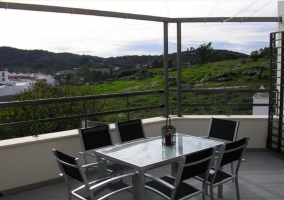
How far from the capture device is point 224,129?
3811mm

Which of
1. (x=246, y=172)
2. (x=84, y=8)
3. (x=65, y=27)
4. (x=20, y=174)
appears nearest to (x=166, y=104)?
(x=246, y=172)

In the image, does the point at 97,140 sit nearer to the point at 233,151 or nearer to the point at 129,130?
the point at 129,130

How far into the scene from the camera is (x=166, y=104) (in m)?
5.20

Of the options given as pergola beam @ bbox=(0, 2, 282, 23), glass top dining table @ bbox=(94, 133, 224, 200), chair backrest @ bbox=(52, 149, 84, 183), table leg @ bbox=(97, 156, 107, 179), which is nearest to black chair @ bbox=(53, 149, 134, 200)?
chair backrest @ bbox=(52, 149, 84, 183)

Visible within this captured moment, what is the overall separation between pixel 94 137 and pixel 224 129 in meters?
1.58


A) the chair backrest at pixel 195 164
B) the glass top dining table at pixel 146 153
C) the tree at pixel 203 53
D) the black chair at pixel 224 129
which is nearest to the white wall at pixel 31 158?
the glass top dining table at pixel 146 153

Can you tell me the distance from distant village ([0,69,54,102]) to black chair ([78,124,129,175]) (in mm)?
3686

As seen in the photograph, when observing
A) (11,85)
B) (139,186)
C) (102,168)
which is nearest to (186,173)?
(139,186)

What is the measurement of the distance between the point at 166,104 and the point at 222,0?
195 centimetres

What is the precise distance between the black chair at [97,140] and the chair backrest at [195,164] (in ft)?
3.20

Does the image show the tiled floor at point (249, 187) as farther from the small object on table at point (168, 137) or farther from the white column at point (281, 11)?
the white column at point (281, 11)

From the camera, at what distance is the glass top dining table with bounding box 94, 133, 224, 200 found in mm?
2670

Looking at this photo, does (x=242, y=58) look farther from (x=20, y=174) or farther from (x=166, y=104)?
(x=20, y=174)

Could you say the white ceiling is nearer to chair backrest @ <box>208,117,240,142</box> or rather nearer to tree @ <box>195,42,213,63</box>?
chair backrest @ <box>208,117,240,142</box>
